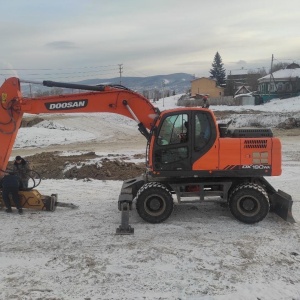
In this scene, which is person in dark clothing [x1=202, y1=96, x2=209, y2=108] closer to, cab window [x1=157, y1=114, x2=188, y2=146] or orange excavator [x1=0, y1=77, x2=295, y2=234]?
orange excavator [x1=0, y1=77, x2=295, y2=234]

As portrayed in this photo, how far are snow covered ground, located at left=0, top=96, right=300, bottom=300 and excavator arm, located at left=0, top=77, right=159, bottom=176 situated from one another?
212 centimetres

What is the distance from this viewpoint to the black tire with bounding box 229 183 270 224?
28.2 ft

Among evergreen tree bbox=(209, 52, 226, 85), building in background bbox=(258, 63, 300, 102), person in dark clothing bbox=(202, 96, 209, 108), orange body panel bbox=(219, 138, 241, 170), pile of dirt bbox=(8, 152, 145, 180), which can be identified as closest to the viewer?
orange body panel bbox=(219, 138, 241, 170)

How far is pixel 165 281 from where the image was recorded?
20.2ft

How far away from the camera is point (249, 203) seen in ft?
28.4

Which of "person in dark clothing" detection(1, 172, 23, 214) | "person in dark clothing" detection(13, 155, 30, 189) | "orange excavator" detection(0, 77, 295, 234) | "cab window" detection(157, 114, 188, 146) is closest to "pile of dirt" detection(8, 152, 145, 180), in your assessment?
"person in dark clothing" detection(13, 155, 30, 189)

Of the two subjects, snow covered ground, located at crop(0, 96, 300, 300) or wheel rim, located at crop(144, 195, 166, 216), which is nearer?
snow covered ground, located at crop(0, 96, 300, 300)

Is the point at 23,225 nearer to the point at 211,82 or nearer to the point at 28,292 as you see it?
the point at 28,292

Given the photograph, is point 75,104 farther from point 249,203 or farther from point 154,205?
point 249,203

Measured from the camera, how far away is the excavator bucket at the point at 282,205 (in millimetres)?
8734

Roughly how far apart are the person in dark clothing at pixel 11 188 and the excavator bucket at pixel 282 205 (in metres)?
5.98

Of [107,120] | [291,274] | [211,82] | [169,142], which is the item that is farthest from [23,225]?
[211,82]

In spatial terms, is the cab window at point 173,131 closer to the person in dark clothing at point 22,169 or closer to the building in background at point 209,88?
the person in dark clothing at point 22,169

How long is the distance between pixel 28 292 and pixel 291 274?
13.5 feet
